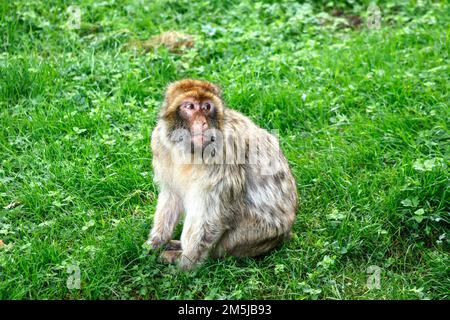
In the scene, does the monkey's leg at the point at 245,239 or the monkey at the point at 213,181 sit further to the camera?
the monkey's leg at the point at 245,239

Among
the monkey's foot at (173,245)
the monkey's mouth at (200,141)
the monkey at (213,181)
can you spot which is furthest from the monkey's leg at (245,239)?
the monkey's mouth at (200,141)

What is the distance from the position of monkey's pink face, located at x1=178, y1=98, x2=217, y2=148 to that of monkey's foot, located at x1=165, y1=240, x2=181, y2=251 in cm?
84

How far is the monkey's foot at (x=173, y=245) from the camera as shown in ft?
17.0

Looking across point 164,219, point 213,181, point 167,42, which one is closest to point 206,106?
point 213,181

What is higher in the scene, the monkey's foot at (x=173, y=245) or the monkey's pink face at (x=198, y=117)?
the monkey's pink face at (x=198, y=117)

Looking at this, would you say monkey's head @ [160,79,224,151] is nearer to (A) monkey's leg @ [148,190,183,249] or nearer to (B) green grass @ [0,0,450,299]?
(A) monkey's leg @ [148,190,183,249]

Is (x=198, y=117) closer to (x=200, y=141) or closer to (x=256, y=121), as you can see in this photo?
(x=200, y=141)

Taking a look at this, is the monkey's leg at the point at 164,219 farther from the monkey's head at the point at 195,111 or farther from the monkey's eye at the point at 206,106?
the monkey's eye at the point at 206,106

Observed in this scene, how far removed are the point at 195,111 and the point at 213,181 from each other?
1.43 feet

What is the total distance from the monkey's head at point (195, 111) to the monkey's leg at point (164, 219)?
525mm

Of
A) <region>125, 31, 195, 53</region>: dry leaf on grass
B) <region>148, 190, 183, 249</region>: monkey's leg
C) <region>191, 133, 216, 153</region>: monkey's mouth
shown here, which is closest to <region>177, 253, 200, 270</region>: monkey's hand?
<region>148, 190, 183, 249</region>: monkey's leg

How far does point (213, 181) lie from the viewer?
473 centimetres

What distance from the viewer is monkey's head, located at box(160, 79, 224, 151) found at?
460cm

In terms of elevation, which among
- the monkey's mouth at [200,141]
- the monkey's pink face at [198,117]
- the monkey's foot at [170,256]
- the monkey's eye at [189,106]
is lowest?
the monkey's foot at [170,256]
